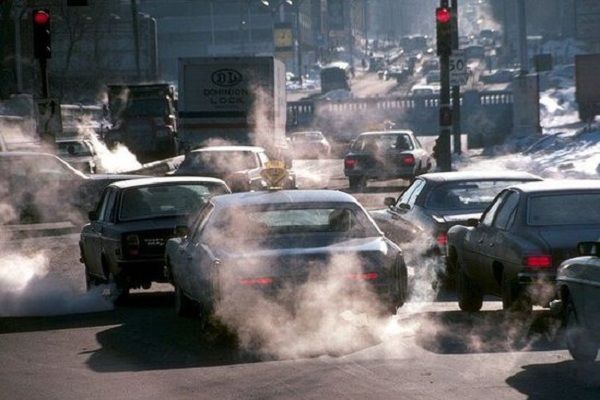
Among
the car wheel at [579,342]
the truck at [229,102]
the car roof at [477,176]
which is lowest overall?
the car wheel at [579,342]

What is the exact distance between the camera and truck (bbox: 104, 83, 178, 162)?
51500 millimetres

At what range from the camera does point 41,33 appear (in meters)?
29.8

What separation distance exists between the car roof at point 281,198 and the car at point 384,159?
23674 millimetres

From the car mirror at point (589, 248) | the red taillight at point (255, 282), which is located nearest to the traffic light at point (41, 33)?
the red taillight at point (255, 282)

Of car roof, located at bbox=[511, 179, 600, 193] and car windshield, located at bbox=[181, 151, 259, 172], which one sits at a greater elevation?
car roof, located at bbox=[511, 179, 600, 193]

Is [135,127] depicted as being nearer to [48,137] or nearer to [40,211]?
[48,137]

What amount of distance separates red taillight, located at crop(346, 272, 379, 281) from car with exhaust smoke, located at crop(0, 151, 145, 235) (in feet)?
56.9

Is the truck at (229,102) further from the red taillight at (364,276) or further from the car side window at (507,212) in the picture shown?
the red taillight at (364,276)

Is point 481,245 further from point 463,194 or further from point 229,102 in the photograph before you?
point 229,102

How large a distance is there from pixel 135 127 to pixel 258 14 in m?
110

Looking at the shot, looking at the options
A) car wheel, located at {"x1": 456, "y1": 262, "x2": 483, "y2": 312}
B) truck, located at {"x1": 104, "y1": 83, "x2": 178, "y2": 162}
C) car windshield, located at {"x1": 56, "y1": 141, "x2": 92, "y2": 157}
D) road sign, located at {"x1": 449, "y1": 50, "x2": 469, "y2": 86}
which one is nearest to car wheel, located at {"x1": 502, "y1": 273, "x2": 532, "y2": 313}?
car wheel, located at {"x1": 456, "y1": 262, "x2": 483, "y2": 312}

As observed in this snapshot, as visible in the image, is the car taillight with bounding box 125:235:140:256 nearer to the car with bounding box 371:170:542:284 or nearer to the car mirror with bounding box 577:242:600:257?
the car with bounding box 371:170:542:284

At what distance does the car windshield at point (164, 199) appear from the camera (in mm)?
17781

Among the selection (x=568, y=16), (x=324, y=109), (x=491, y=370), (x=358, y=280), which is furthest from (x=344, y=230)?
(x=568, y=16)
